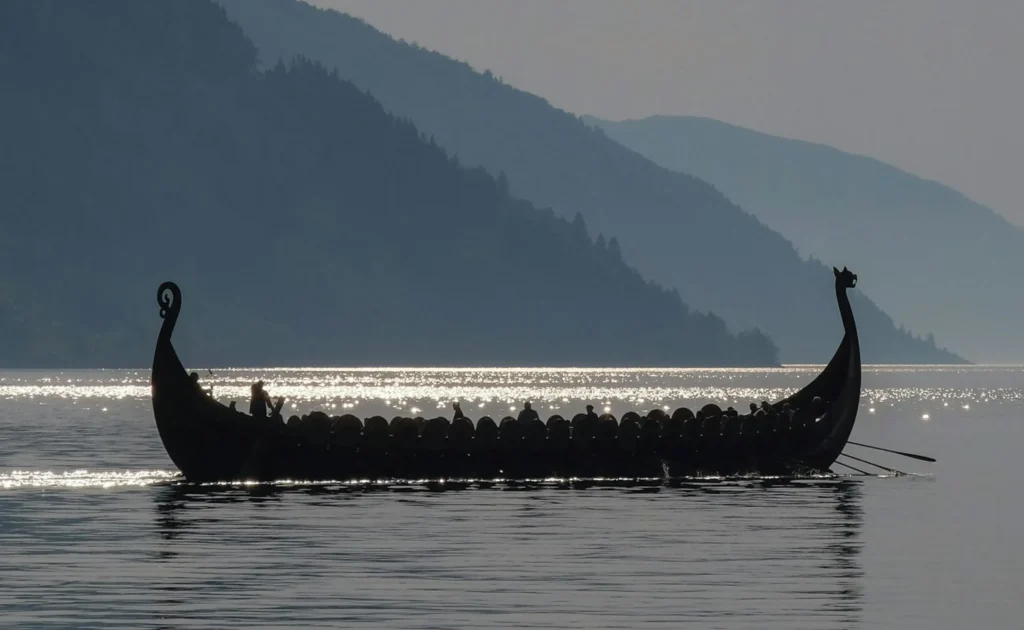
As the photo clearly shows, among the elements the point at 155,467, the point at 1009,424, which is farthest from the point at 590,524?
the point at 1009,424

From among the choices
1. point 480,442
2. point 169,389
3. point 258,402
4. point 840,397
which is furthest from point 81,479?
point 840,397

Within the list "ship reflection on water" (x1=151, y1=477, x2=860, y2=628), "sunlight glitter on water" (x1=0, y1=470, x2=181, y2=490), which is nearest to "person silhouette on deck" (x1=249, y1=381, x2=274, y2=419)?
"ship reflection on water" (x1=151, y1=477, x2=860, y2=628)

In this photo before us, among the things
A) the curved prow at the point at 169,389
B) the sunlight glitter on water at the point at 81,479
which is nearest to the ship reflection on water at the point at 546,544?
the curved prow at the point at 169,389

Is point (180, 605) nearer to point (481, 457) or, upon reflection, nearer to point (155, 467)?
point (481, 457)

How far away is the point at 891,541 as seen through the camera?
44.4 metres

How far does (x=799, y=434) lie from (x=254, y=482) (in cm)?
1707

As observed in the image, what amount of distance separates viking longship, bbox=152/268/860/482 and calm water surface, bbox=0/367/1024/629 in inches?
34.0

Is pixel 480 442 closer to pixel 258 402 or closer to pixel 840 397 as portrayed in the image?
pixel 258 402

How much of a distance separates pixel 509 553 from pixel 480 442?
16722mm

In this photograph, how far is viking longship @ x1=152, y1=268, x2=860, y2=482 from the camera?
54969mm

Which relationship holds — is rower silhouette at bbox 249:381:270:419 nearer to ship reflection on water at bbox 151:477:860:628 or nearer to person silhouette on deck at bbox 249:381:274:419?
person silhouette on deck at bbox 249:381:274:419

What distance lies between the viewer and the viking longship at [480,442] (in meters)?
55.0

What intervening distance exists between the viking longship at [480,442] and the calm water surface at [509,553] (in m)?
0.86

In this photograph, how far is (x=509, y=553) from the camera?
1587 inches
